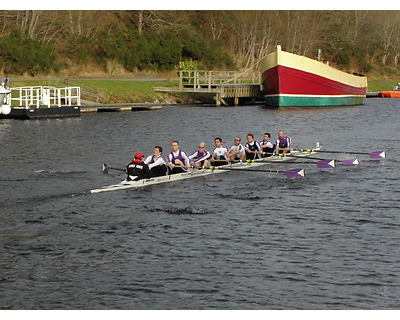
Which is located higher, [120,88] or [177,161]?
[120,88]

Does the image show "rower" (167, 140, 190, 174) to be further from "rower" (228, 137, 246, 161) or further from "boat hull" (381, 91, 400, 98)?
"boat hull" (381, 91, 400, 98)

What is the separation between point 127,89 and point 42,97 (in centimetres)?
1581

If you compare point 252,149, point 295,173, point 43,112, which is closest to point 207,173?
point 252,149

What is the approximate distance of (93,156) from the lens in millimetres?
42500

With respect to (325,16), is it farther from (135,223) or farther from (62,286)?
(62,286)

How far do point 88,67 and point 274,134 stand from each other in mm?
36103

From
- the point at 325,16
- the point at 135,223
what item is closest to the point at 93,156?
the point at 135,223

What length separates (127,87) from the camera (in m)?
80.4

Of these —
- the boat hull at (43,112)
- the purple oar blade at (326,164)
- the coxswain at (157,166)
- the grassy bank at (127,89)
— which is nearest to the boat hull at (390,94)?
the grassy bank at (127,89)

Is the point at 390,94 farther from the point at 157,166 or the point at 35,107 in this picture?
the point at 157,166

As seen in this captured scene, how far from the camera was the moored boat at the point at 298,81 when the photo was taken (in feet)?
254

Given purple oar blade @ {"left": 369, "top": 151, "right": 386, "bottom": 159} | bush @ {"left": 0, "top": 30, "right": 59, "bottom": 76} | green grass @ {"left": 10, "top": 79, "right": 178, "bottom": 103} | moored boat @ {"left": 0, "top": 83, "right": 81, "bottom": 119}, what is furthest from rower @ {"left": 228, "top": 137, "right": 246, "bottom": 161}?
bush @ {"left": 0, "top": 30, "right": 59, "bottom": 76}

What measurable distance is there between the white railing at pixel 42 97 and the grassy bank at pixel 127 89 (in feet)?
4.64

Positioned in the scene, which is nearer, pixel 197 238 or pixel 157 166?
pixel 197 238
